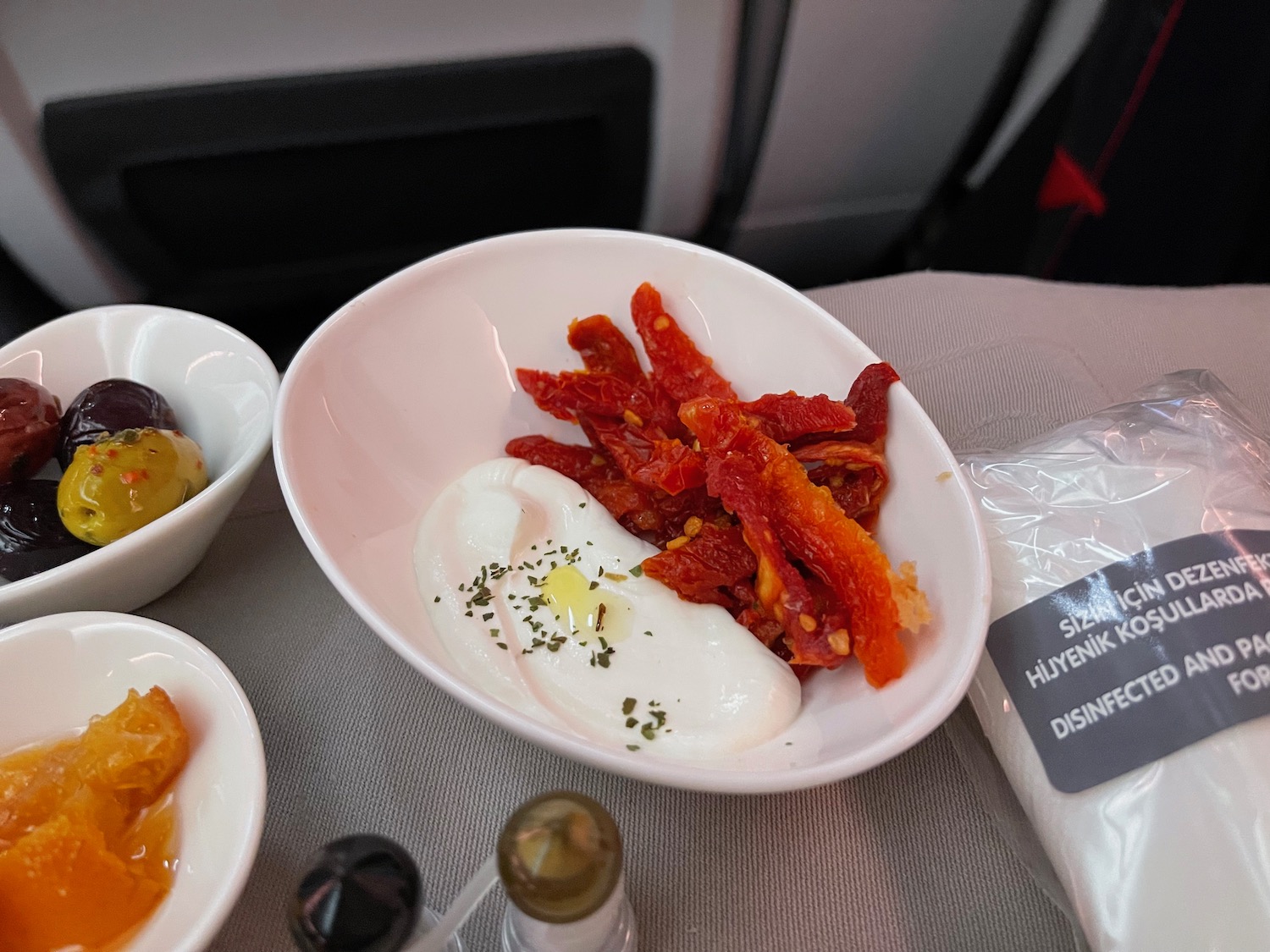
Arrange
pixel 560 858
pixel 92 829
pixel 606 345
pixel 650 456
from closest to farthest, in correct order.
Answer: pixel 560 858
pixel 92 829
pixel 650 456
pixel 606 345

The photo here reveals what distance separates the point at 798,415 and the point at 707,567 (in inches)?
6.9

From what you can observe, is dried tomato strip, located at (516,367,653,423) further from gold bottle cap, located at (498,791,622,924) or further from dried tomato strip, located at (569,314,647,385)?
gold bottle cap, located at (498,791,622,924)

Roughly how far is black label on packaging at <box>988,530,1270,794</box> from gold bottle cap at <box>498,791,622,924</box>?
385mm

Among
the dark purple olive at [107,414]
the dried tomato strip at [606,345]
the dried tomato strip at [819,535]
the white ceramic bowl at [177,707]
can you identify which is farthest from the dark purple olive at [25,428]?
the dried tomato strip at [819,535]

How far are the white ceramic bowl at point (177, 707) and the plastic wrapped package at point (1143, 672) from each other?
61cm

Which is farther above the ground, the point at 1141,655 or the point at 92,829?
the point at 1141,655

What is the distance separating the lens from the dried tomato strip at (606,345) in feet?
3.23

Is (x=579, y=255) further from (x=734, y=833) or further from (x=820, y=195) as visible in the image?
(x=820, y=195)

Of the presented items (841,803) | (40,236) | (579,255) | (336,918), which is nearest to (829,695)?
(841,803)

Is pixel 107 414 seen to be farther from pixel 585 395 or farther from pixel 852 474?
pixel 852 474

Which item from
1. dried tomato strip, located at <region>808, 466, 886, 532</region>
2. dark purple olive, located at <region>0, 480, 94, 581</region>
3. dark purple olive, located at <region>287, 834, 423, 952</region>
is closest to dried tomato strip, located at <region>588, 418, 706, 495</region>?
dried tomato strip, located at <region>808, 466, 886, 532</region>

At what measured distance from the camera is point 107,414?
0.89 metres

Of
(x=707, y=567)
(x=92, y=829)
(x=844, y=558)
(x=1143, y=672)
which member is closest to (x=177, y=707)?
(x=92, y=829)

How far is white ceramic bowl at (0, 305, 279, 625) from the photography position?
2.68ft
